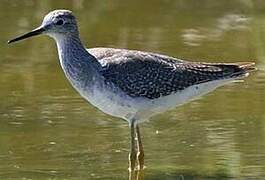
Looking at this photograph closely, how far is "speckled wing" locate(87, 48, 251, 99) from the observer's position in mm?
10938

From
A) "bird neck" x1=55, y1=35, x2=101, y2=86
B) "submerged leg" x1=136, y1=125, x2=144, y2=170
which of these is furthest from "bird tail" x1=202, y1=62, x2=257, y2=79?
"bird neck" x1=55, y1=35, x2=101, y2=86

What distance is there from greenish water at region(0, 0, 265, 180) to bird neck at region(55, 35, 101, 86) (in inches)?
30.7

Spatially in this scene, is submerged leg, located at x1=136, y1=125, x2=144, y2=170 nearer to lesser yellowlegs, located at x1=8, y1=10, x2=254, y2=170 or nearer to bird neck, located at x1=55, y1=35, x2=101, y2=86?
lesser yellowlegs, located at x1=8, y1=10, x2=254, y2=170

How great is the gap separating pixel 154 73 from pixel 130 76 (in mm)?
278

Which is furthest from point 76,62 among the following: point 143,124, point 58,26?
point 143,124

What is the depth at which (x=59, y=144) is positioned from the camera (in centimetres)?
1120

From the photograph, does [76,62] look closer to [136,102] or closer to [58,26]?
[58,26]

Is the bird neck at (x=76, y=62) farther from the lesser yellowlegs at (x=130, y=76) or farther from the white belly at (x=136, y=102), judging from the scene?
the white belly at (x=136, y=102)

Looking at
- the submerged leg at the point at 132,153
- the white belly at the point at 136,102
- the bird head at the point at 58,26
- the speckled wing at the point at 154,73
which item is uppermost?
the bird head at the point at 58,26

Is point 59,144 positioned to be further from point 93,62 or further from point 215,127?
point 215,127

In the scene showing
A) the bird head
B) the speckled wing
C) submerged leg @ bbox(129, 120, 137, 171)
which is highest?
the bird head

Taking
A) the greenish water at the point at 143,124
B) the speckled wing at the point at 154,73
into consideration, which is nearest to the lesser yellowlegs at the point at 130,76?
the speckled wing at the point at 154,73

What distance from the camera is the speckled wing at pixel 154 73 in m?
10.9

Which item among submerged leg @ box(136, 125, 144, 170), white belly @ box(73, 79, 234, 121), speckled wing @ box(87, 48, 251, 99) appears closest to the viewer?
submerged leg @ box(136, 125, 144, 170)
